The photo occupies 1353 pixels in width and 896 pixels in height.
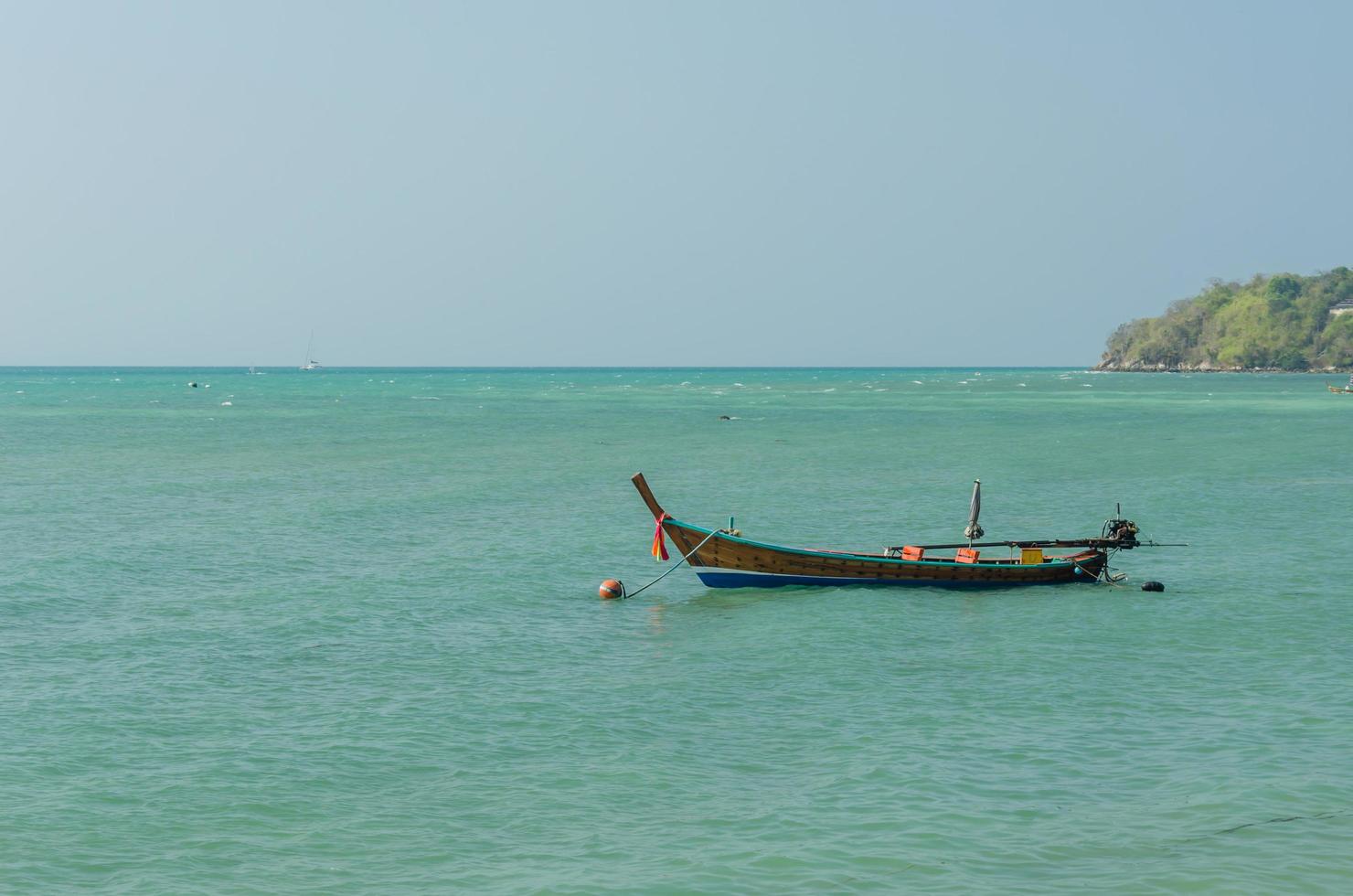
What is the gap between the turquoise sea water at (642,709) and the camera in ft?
52.5

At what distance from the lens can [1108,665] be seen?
81.8 feet

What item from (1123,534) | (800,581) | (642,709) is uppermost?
(1123,534)

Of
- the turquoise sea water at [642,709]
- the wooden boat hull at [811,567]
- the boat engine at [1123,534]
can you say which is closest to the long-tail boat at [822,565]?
the wooden boat hull at [811,567]

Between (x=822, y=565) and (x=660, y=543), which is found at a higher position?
(x=660, y=543)

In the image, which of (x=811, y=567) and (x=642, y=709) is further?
(x=811, y=567)

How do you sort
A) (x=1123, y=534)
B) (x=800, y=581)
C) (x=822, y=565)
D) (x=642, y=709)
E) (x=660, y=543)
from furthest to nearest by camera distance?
(x=1123, y=534), (x=800, y=581), (x=822, y=565), (x=660, y=543), (x=642, y=709)

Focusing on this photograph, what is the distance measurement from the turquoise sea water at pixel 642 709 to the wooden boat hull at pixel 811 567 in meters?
0.59

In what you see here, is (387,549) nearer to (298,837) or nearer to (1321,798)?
(298,837)

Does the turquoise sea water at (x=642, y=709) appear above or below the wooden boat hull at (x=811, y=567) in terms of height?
below

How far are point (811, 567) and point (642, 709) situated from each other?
11476 millimetres

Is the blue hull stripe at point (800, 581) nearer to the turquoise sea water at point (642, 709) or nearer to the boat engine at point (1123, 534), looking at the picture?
the turquoise sea water at point (642, 709)

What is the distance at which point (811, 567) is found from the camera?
107 ft

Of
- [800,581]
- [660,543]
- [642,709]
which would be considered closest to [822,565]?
[800,581]

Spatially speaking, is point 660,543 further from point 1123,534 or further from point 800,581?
point 1123,534
